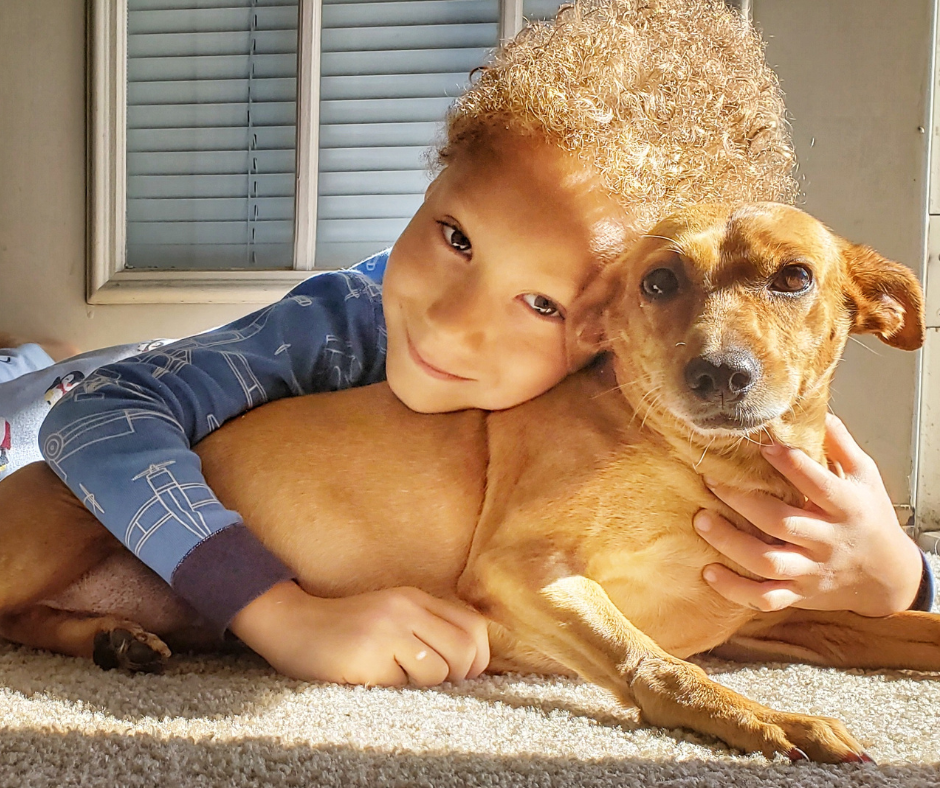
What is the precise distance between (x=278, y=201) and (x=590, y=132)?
0.99m

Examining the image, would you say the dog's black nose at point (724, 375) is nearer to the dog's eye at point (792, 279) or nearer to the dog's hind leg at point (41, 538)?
the dog's eye at point (792, 279)

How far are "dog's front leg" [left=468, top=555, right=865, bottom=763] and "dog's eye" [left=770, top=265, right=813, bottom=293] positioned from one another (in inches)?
10.9

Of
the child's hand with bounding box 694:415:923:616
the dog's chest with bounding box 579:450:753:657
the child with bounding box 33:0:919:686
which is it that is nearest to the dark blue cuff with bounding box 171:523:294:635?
the child with bounding box 33:0:919:686

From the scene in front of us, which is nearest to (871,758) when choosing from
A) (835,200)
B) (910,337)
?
(910,337)

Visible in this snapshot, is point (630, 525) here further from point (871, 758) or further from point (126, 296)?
point (126, 296)

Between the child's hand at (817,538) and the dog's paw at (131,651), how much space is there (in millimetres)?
486

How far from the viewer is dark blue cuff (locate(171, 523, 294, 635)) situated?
719mm

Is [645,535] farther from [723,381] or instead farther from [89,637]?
[89,637]

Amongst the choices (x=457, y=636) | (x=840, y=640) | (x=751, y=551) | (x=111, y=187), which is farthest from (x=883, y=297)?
(x=111, y=187)

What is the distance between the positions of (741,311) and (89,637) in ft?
2.14

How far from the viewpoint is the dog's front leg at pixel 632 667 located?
0.50 m

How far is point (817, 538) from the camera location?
0.71m

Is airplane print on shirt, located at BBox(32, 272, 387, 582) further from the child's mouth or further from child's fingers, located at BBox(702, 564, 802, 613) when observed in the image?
child's fingers, located at BBox(702, 564, 802, 613)

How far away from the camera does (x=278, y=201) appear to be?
1584mm
